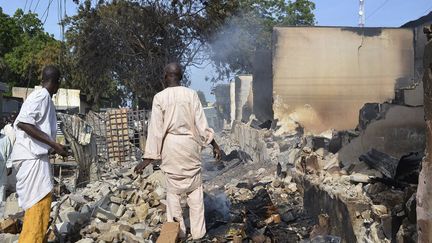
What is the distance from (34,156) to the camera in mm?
4328

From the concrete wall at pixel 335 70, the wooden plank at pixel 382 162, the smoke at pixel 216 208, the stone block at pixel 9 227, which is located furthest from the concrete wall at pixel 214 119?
the stone block at pixel 9 227

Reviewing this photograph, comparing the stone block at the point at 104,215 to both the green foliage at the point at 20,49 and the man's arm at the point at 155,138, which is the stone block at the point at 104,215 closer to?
the man's arm at the point at 155,138

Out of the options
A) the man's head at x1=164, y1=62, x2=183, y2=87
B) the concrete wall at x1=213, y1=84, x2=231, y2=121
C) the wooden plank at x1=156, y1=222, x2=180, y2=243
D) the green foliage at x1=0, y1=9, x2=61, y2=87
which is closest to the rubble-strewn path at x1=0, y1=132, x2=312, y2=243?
the wooden plank at x1=156, y1=222, x2=180, y2=243

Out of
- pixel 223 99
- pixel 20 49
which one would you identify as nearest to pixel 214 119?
pixel 223 99

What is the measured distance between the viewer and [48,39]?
3650cm

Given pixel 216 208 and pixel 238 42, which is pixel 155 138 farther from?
pixel 238 42

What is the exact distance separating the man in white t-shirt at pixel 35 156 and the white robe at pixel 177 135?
90 cm

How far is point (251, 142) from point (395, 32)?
18.3 ft

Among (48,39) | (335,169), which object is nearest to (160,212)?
(335,169)

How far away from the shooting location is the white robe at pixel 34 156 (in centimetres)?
426

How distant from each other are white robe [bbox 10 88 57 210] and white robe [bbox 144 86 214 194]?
37.0 inches

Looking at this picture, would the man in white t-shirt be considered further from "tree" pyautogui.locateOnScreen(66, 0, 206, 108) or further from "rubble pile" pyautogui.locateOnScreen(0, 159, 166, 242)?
"tree" pyautogui.locateOnScreen(66, 0, 206, 108)

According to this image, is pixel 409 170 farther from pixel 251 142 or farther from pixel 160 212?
pixel 251 142

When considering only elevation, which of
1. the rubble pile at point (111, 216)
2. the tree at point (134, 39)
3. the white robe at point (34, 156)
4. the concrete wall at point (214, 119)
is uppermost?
the tree at point (134, 39)
